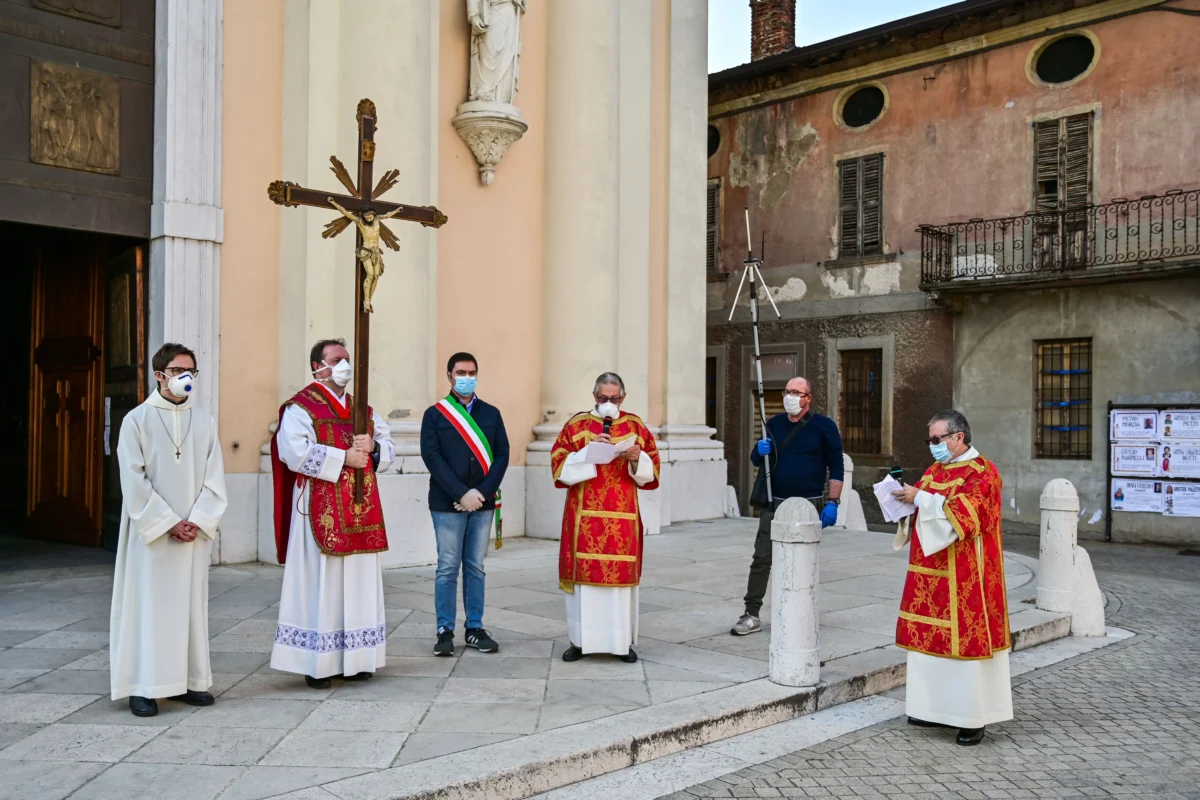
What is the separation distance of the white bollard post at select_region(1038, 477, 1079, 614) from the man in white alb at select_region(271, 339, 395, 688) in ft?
18.4

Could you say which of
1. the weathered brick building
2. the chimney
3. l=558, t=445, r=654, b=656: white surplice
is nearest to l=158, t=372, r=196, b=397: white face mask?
l=558, t=445, r=654, b=656: white surplice

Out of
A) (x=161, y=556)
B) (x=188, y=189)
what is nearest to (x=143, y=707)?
(x=161, y=556)

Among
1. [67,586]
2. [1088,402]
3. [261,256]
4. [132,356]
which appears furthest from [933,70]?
[67,586]

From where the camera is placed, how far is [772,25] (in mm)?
24281

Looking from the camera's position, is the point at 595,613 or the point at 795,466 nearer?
the point at 595,613

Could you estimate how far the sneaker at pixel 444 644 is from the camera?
22.1ft

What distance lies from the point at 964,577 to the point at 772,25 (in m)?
20.8

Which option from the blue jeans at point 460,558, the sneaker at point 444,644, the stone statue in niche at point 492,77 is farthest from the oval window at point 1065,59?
the sneaker at point 444,644

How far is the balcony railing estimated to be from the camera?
58.2 ft

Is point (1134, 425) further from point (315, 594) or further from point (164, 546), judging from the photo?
point (164, 546)

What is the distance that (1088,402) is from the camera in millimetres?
18922

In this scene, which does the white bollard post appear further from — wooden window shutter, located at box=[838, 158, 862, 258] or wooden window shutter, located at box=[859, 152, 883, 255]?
wooden window shutter, located at box=[838, 158, 862, 258]

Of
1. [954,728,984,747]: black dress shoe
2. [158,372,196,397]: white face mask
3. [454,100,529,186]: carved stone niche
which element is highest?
[454,100,529,186]: carved stone niche

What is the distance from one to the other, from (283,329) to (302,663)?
17.3 feet
